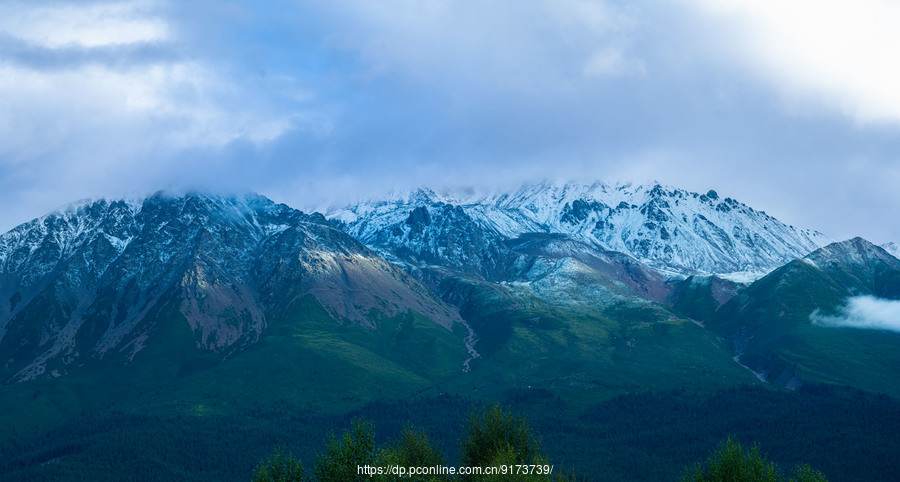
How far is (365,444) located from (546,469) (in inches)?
1669

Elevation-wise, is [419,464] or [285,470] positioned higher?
[285,470]

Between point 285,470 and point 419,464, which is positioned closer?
point 285,470

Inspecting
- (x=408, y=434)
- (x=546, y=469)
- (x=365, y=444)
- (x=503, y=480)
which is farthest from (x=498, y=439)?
(x=365, y=444)

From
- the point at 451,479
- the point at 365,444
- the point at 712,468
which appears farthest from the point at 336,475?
the point at 712,468

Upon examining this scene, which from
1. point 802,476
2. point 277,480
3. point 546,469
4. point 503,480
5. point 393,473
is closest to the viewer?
point 393,473

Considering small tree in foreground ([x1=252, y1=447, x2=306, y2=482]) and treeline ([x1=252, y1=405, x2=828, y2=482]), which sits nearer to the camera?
treeline ([x1=252, y1=405, x2=828, y2=482])

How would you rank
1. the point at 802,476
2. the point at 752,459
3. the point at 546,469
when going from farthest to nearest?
the point at 752,459, the point at 802,476, the point at 546,469

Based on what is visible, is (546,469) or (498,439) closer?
(546,469)

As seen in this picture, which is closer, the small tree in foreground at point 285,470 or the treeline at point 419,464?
the treeline at point 419,464

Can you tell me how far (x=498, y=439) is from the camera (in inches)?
7756

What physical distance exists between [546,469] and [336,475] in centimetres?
4928

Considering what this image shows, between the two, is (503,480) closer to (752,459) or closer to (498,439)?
(498,439)

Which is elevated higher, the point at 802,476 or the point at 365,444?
the point at 365,444

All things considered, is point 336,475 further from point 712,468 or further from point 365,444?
point 712,468
